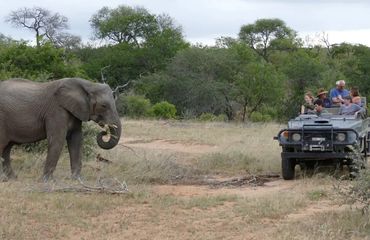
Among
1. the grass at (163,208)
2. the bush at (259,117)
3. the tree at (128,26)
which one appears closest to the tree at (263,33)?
the tree at (128,26)

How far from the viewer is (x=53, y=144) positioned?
10.7 m

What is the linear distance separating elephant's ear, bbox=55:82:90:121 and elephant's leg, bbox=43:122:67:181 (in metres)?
0.29

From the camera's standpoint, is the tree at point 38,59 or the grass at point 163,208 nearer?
the grass at point 163,208

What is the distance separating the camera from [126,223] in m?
7.79

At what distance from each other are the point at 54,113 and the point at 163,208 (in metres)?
2.90

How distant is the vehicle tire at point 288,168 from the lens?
1167 centimetres

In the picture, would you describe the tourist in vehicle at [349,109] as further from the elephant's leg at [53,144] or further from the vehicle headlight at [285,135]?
the elephant's leg at [53,144]

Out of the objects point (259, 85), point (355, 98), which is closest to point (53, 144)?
point (355, 98)

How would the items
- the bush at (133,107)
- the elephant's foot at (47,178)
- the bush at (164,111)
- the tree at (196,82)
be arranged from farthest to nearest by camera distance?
the tree at (196,82) → the bush at (133,107) → the bush at (164,111) → the elephant's foot at (47,178)

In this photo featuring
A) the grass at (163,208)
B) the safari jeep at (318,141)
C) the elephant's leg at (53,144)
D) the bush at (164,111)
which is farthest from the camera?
the bush at (164,111)

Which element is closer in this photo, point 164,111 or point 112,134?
point 112,134

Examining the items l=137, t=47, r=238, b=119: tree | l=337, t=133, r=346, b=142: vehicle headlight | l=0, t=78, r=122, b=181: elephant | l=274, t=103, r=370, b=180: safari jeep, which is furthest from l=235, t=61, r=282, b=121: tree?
l=0, t=78, r=122, b=181: elephant

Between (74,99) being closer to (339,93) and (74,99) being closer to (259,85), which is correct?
(339,93)

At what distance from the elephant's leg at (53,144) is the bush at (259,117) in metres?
26.7
